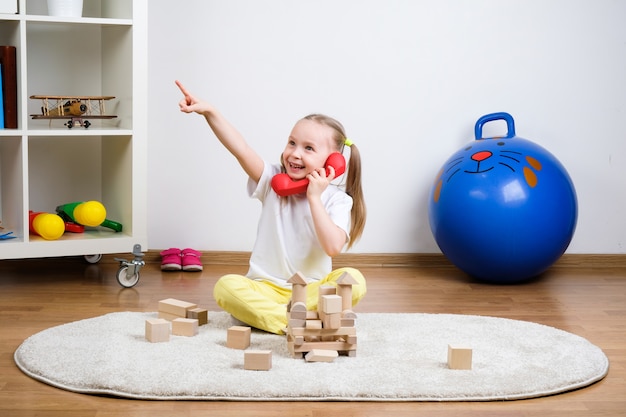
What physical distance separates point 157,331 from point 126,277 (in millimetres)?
692

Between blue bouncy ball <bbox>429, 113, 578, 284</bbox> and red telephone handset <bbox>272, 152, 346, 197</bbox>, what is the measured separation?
2.48 feet

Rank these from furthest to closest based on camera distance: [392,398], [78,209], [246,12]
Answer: [246,12], [78,209], [392,398]

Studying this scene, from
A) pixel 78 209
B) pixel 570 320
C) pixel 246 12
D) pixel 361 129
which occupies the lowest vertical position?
pixel 570 320

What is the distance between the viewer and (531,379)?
6.03ft

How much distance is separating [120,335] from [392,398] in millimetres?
714

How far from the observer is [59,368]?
71.7 inches

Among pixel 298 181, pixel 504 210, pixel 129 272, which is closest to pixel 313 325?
pixel 298 181

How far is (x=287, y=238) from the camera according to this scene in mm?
2254

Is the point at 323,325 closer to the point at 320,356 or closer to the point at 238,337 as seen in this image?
the point at 320,356

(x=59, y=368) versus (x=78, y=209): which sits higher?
(x=78, y=209)

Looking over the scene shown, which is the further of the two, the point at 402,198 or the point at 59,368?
the point at 402,198

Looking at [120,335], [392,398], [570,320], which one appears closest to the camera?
[392,398]

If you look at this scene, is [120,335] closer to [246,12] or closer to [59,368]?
[59,368]

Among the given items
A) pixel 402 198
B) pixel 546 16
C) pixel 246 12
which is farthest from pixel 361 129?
pixel 546 16
